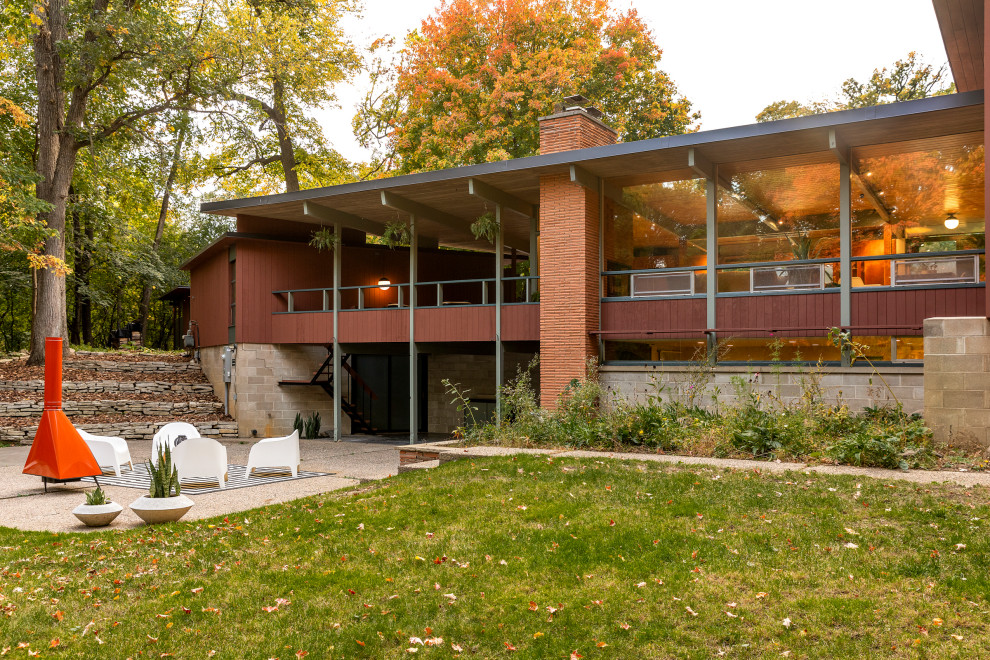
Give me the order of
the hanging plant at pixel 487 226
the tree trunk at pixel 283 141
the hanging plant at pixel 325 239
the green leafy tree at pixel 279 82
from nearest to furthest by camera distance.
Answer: the hanging plant at pixel 487 226, the hanging plant at pixel 325 239, the green leafy tree at pixel 279 82, the tree trunk at pixel 283 141

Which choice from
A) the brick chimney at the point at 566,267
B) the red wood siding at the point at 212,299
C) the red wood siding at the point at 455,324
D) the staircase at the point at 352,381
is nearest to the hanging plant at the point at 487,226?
the red wood siding at the point at 455,324

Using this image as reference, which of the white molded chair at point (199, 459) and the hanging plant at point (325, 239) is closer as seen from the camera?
the white molded chair at point (199, 459)

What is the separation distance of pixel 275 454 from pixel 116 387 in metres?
11.2

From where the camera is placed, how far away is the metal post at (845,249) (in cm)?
1153

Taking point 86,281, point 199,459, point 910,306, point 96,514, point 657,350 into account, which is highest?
point 86,281

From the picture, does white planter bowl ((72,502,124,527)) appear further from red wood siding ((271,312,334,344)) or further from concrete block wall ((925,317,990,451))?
red wood siding ((271,312,334,344))

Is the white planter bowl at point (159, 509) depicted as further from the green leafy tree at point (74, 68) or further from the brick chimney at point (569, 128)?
the green leafy tree at point (74, 68)

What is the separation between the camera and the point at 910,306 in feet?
36.3

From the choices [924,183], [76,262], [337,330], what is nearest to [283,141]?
[76,262]

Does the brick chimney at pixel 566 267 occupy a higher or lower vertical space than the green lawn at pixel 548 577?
higher

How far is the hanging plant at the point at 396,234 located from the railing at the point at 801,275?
5.19 m

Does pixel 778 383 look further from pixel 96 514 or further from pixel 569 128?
pixel 96 514

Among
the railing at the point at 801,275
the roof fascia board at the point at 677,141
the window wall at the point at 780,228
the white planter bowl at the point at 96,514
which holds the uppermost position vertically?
the roof fascia board at the point at 677,141

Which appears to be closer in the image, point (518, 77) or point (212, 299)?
point (212, 299)
